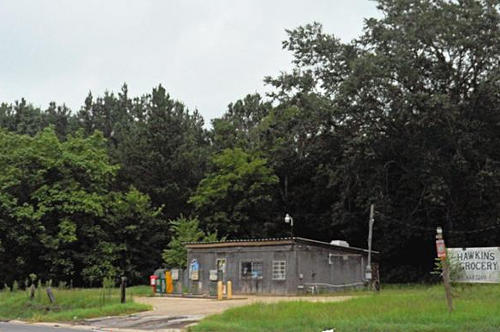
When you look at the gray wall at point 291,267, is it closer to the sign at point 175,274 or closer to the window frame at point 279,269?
the window frame at point 279,269

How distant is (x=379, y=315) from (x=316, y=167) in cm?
3680

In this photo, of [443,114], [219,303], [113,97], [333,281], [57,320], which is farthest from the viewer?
[113,97]

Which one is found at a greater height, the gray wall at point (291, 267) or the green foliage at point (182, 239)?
the green foliage at point (182, 239)

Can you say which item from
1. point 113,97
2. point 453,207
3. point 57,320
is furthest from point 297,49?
point 113,97

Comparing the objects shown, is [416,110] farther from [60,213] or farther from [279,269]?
[60,213]

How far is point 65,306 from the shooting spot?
81.7 ft

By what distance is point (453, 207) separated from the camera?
4194 cm

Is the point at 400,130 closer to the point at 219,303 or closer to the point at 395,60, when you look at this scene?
the point at 395,60

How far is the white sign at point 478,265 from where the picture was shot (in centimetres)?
2034

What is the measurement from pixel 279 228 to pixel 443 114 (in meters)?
18.9

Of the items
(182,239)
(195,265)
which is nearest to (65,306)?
(195,265)

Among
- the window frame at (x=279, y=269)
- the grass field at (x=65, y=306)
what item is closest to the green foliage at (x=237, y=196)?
the window frame at (x=279, y=269)

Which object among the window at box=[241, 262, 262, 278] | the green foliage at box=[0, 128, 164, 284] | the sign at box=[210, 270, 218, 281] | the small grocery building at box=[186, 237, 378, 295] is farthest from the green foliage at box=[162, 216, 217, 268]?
the window at box=[241, 262, 262, 278]

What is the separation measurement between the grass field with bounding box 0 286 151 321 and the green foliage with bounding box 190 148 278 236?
23.7 m
